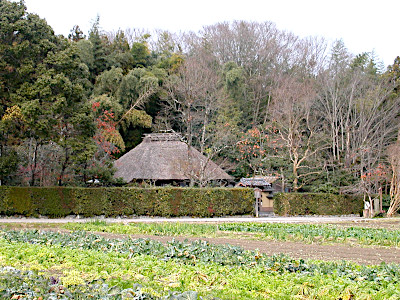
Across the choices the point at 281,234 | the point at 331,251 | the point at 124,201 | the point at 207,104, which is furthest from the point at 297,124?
the point at 331,251

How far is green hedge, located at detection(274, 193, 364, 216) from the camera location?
2741cm

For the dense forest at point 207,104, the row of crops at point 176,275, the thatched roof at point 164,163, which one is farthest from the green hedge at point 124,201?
the row of crops at point 176,275

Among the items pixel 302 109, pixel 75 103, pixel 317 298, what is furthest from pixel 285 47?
pixel 317 298

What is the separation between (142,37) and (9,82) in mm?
27020

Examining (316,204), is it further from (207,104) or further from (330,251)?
(330,251)

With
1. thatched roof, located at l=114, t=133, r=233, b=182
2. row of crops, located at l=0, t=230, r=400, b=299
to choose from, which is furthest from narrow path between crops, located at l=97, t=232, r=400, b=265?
thatched roof, located at l=114, t=133, r=233, b=182

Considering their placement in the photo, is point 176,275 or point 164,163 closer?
point 176,275

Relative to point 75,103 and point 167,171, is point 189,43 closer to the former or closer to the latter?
point 167,171

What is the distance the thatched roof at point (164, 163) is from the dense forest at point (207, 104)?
1159 millimetres

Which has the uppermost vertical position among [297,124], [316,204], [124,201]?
[297,124]

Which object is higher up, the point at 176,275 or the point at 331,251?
the point at 176,275

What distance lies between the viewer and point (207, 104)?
3288 centimetres

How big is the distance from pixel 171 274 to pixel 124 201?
54.1ft

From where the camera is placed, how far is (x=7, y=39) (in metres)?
21.5
